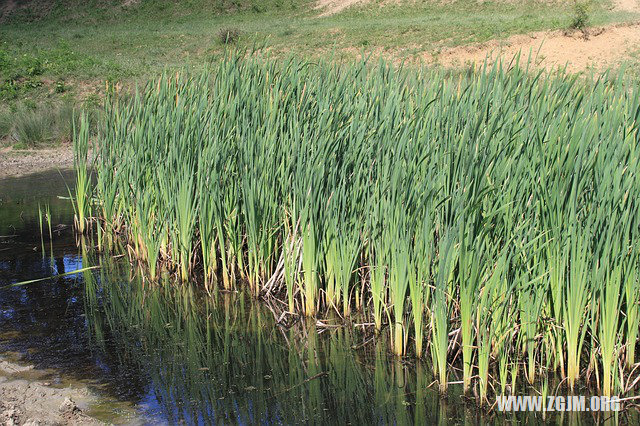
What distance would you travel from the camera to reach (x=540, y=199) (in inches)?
135

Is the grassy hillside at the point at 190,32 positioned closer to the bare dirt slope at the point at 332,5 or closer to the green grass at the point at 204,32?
the green grass at the point at 204,32

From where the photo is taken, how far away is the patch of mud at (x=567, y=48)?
18938 mm

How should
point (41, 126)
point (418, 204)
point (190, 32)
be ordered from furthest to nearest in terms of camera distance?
point (190, 32), point (41, 126), point (418, 204)

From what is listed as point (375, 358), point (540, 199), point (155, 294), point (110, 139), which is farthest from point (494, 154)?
point (110, 139)

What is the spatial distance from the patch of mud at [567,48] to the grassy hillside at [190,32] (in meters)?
0.65

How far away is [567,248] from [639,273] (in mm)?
376

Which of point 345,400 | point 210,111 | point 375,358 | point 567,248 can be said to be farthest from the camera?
point 210,111

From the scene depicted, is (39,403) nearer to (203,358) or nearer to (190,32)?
(203,358)

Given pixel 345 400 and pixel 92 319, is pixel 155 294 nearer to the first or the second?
Result: pixel 92 319

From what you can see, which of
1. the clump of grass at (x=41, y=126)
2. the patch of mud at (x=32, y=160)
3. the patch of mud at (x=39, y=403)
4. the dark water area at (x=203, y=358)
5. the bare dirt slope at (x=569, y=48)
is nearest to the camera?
the patch of mud at (x=39, y=403)

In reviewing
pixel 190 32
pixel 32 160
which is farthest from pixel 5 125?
pixel 190 32

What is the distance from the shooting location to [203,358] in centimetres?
410

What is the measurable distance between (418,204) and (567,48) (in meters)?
17.7

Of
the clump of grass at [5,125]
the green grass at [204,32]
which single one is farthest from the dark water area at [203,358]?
the green grass at [204,32]
